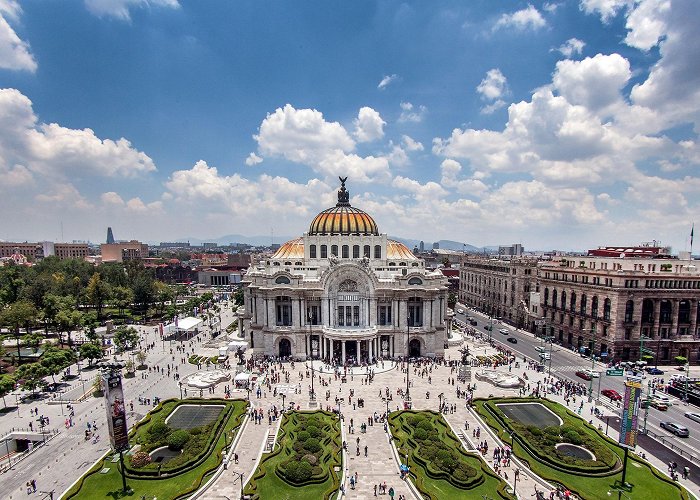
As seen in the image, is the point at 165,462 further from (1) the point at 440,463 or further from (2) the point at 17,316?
(2) the point at 17,316

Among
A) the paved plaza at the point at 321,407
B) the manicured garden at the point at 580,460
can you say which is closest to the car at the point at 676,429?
the paved plaza at the point at 321,407

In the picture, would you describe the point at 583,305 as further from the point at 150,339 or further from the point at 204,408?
the point at 150,339

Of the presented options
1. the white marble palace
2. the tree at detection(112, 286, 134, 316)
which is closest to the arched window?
the white marble palace

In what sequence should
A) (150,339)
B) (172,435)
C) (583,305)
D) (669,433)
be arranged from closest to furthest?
(172,435), (669,433), (583,305), (150,339)

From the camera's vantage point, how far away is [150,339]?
3292 inches

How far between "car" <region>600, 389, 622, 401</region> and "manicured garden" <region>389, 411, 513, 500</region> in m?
25.7

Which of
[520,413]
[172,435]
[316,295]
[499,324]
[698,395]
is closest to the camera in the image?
[172,435]

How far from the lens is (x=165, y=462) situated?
120 feet

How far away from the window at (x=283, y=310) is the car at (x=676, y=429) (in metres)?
53.4

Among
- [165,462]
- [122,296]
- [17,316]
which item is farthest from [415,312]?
[122,296]

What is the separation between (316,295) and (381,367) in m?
16.3

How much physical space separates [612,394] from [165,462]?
5479 centimetres

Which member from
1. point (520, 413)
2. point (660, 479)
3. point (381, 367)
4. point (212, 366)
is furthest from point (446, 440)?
point (212, 366)

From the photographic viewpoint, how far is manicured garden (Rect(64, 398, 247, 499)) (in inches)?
1281
